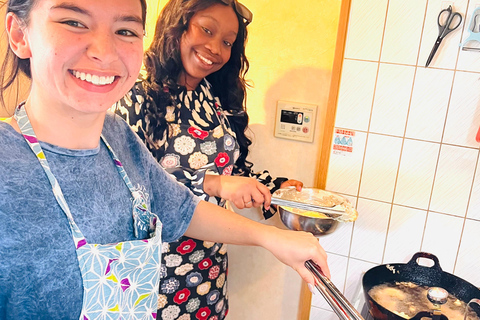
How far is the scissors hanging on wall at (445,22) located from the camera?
3.91ft

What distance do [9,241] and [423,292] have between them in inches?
44.1

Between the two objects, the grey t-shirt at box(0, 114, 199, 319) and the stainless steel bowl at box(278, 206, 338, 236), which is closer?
the grey t-shirt at box(0, 114, 199, 319)

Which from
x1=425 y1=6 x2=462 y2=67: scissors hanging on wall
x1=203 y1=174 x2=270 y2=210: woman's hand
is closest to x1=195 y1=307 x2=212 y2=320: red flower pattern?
x1=203 y1=174 x2=270 y2=210: woman's hand

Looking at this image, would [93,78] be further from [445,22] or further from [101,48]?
[445,22]

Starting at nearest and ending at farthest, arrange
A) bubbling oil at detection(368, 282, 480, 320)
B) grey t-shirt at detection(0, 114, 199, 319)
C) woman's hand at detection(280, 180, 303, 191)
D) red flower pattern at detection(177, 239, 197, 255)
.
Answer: grey t-shirt at detection(0, 114, 199, 319) → bubbling oil at detection(368, 282, 480, 320) → red flower pattern at detection(177, 239, 197, 255) → woman's hand at detection(280, 180, 303, 191)

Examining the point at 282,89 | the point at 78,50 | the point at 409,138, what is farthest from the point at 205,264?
the point at 78,50

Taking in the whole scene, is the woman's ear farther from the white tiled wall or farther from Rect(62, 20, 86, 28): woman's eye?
the white tiled wall

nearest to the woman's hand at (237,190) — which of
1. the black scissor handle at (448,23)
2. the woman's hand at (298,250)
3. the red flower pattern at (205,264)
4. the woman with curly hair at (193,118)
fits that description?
the woman with curly hair at (193,118)

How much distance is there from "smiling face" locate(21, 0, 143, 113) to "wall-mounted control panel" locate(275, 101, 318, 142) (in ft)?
2.85

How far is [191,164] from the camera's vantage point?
1.26 meters

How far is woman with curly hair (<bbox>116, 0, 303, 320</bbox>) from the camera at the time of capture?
122cm

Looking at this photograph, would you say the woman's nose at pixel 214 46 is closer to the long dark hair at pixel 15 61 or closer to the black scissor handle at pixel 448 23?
the long dark hair at pixel 15 61

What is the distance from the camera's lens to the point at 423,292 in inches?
46.9

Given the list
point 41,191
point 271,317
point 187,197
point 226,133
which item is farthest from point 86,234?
point 271,317
